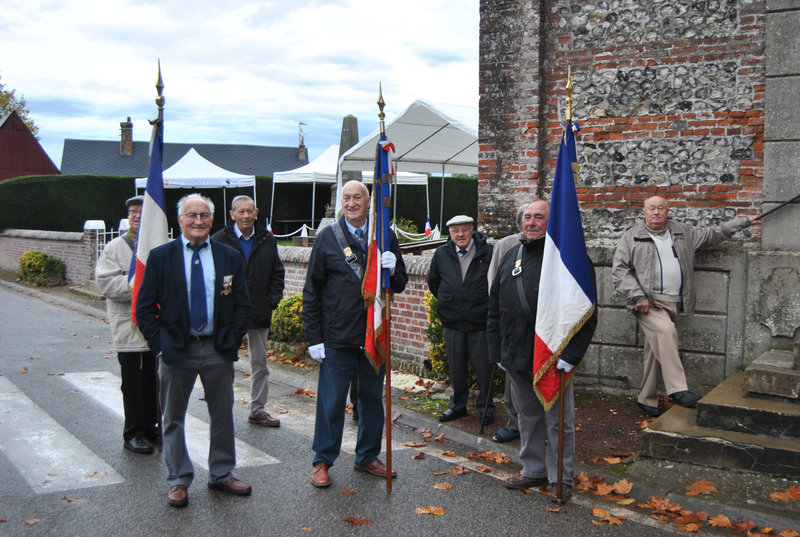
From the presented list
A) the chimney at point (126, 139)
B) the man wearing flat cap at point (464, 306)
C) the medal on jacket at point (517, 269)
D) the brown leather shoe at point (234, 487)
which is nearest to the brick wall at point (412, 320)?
the man wearing flat cap at point (464, 306)

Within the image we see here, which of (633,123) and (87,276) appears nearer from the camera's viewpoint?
(633,123)

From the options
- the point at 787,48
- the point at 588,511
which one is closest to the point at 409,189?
the point at 787,48

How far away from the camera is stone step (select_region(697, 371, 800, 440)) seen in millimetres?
5434

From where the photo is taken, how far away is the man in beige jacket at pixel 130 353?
19.8 ft

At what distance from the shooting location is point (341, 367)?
5.35 meters

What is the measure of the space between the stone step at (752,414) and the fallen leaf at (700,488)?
73cm

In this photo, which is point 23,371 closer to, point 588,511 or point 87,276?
point 588,511

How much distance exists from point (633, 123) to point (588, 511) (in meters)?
4.25

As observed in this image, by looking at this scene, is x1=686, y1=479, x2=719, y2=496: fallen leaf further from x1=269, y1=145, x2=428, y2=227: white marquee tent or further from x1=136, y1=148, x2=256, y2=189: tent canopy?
x1=136, y1=148, x2=256, y2=189: tent canopy

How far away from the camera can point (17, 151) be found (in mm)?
35844

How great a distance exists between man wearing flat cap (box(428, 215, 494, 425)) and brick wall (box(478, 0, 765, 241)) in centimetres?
132

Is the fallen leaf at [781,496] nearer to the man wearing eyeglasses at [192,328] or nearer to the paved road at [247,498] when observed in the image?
the paved road at [247,498]

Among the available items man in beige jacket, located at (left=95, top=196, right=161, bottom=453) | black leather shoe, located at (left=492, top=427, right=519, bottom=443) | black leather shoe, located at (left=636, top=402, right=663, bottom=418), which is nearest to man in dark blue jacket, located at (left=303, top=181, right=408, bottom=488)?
black leather shoe, located at (left=492, top=427, right=519, bottom=443)

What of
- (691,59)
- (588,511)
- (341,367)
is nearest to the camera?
(588,511)
